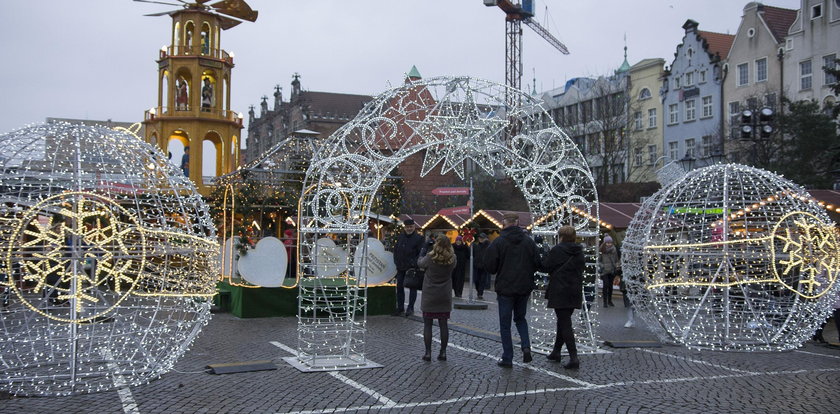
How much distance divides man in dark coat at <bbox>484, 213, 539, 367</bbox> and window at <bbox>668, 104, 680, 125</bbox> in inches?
1307

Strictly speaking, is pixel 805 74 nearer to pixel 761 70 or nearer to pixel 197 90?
pixel 761 70

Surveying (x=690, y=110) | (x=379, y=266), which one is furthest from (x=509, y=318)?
(x=690, y=110)

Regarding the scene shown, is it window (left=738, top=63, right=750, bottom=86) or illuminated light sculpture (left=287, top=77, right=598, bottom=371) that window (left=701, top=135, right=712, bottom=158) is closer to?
window (left=738, top=63, right=750, bottom=86)

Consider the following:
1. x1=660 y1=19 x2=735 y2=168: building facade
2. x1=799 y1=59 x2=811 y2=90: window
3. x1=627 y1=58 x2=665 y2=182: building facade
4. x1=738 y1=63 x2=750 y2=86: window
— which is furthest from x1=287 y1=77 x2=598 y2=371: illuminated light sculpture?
x1=627 y1=58 x2=665 y2=182: building facade

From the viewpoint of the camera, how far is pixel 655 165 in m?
38.2

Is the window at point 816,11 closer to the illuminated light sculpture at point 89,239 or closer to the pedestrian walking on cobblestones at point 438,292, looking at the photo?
the pedestrian walking on cobblestones at point 438,292

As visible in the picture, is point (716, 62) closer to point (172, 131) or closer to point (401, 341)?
point (172, 131)

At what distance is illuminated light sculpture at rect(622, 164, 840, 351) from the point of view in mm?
9891

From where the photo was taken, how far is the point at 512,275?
8.49m

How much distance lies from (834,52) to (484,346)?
2664 cm

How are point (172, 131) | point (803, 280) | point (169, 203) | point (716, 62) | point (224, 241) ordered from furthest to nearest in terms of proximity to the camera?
point (716, 62)
point (172, 131)
point (224, 241)
point (803, 280)
point (169, 203)

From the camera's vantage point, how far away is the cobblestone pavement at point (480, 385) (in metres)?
6.58

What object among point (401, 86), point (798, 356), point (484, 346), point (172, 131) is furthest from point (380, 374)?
point (172, 131)

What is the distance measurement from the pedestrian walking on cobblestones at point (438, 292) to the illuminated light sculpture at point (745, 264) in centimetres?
306
